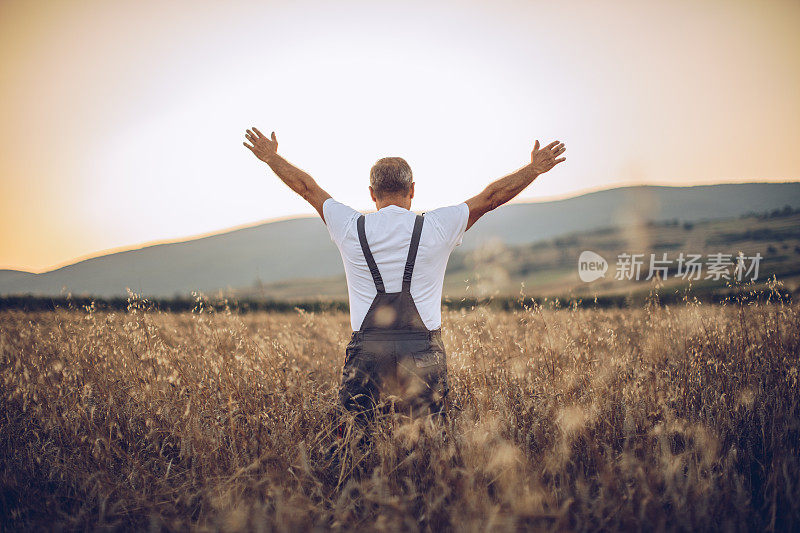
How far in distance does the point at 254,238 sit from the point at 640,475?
74.8 m

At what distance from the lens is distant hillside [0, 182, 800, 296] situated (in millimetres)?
54256

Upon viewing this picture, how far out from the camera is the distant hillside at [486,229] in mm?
54256

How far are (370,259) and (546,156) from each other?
1.60 metres

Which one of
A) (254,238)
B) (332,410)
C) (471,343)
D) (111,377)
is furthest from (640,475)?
(254,238)

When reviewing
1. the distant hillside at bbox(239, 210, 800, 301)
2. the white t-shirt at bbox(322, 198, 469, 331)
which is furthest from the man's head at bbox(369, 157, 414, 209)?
the distant hillside at bbox(239, 210, 800, 301)

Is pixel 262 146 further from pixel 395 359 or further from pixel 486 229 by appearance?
pixel 486 229

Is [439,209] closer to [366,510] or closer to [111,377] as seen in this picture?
[366,510]

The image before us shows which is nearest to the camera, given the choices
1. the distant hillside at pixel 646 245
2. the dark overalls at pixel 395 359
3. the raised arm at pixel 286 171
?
the dark overalls at pixel 395 359

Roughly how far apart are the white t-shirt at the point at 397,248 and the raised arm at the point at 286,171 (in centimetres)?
26

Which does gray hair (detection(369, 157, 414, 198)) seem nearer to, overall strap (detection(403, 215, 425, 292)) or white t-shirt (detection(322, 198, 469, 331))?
white t-shirt (detection(322, 198, 469, 331))

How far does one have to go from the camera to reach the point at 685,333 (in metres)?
4.79

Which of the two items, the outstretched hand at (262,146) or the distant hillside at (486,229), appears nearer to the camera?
the outstretched hand at (262,146)

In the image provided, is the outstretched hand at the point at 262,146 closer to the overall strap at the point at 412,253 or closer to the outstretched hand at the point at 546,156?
the overall strap at the point at 412,253

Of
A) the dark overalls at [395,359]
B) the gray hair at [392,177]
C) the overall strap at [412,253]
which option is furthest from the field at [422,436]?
the gray hair at [392,177]
